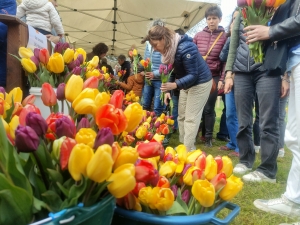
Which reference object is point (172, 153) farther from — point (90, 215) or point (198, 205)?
point (90, 215)

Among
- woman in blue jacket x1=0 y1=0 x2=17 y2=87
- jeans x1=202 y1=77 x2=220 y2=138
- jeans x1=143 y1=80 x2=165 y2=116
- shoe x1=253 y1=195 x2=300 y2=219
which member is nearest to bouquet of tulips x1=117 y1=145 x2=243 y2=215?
shoe x1=253 y1=195 x2=300 y2=219

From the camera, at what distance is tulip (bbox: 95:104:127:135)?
1.72 ft

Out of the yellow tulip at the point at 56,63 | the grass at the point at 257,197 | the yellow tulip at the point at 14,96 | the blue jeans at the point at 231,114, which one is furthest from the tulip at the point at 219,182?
the blue jeans at the point at 231,114

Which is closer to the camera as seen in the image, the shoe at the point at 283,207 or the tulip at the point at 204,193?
the tulip at the point at 204,193

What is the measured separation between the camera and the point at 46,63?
1226 mm

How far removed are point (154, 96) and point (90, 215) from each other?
318 cm

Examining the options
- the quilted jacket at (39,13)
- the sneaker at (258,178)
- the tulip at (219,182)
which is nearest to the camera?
the tulip at (219,182)

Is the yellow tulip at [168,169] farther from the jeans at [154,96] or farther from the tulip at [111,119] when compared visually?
the jeans at [154,96]

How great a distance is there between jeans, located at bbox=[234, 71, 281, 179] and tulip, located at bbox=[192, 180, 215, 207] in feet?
4.65

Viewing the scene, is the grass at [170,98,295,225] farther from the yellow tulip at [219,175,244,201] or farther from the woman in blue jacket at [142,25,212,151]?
the yellow tulip at [219,175,244,201]

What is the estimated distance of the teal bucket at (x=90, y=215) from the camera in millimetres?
401

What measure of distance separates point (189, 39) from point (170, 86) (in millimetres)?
408

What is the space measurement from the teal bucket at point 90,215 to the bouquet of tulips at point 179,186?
85 mm

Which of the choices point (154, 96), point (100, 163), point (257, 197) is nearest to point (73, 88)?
point (100, 163)
